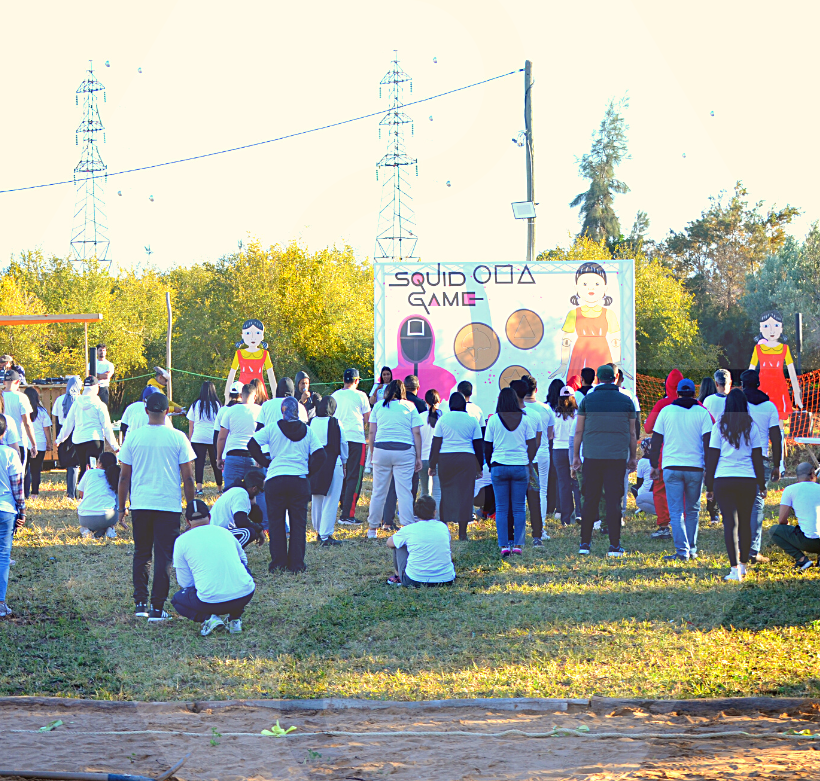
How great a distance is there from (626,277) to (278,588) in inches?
363

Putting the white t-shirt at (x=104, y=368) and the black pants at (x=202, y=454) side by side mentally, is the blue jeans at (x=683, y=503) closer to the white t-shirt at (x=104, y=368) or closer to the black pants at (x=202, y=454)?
the black pants at (x=202, y=454)

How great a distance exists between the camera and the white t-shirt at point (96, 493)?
10.1 metres

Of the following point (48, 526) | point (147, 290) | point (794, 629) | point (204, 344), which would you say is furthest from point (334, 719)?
point (147, 290)

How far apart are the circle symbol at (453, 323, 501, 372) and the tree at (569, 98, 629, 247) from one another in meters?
34.3

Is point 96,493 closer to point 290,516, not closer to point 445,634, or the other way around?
point 290,516

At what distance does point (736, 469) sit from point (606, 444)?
1317mm

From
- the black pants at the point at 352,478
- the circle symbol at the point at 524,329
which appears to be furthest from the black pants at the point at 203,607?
the circle symbol at the point at 524,329

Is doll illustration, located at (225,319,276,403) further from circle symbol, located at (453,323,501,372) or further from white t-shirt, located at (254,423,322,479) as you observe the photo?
white t-shirt, located at (254,423,322,479)

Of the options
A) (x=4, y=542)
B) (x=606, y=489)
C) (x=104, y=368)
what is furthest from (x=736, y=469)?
(x=104, y=368)

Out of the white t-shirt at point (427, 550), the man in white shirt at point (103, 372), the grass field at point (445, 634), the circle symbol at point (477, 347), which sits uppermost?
the circle symbol at point (477, 347)

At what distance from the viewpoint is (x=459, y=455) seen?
1035cm

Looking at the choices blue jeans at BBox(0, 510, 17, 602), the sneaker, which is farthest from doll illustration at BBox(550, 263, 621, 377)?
blue jeans at BBox(0, 510, 17, 602)

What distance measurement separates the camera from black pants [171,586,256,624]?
719 centimetres

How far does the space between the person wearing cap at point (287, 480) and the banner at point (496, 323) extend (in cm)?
619
